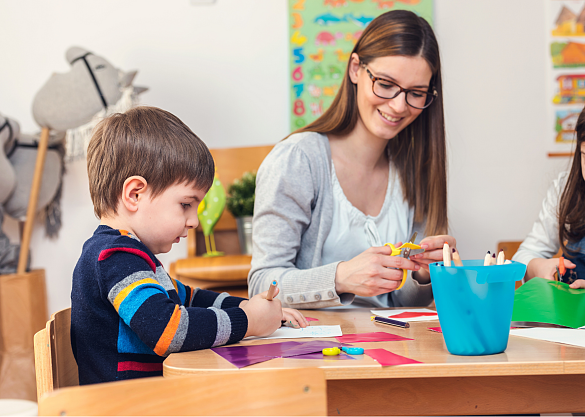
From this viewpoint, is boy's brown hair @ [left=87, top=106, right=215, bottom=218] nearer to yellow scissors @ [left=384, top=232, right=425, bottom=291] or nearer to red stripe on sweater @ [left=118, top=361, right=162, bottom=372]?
red stripe on sweater @ [left=118, top=361, right=162, bottom=372]

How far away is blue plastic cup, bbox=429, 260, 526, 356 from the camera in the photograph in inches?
23.7

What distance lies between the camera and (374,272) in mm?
946

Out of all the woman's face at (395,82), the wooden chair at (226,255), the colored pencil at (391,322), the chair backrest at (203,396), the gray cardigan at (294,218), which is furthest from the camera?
the wooden chair at (226,255)

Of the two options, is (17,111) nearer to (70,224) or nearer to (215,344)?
(70,224)

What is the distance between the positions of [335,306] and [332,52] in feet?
5.38

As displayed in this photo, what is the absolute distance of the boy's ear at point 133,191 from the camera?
82cm

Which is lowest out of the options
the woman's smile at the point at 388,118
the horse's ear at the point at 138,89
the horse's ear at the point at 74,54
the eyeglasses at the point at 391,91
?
the woman's smile at the point at 388,118

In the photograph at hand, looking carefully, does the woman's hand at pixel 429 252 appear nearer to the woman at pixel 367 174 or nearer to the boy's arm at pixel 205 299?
the woman at pixel 367 174

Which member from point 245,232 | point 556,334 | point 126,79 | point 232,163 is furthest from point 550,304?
point 126,79

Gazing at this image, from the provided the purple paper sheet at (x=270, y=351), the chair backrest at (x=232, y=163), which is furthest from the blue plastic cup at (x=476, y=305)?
the chair backrest at (x=232, y=163)

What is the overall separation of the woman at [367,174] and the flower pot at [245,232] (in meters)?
0.78

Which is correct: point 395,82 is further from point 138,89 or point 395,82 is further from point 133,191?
point 138,89

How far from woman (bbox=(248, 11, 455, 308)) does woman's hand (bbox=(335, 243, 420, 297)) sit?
0.28 feet

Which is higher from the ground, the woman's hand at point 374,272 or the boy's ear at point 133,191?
the boy's ear at point 133,191
